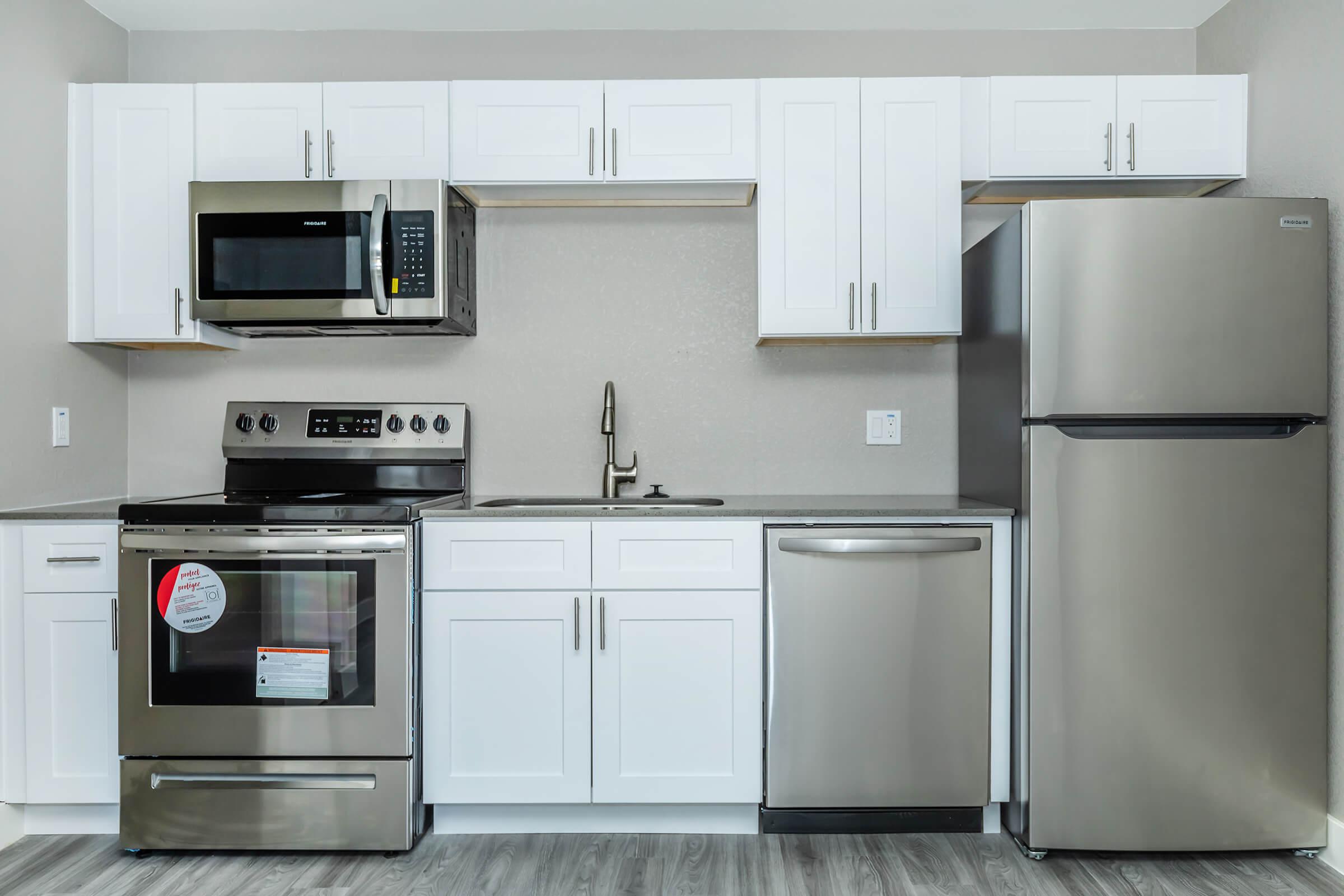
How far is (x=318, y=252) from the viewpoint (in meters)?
2.41

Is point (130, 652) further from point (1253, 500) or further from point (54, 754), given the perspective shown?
point (1253, 500)

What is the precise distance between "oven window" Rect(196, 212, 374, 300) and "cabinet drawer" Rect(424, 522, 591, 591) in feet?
2.55

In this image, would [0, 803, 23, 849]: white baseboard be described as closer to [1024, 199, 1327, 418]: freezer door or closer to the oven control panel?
the oven control panel

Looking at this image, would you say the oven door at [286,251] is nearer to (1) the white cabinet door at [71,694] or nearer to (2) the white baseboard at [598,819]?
(1) the white cabinet door at [71,694]

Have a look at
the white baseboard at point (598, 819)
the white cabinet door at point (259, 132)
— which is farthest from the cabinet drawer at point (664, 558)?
the white cabinet door at point (259, 132)

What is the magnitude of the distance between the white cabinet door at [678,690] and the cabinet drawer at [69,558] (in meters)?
1.30

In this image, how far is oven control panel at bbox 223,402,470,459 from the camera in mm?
2650

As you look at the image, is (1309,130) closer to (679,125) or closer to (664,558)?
(679,125)

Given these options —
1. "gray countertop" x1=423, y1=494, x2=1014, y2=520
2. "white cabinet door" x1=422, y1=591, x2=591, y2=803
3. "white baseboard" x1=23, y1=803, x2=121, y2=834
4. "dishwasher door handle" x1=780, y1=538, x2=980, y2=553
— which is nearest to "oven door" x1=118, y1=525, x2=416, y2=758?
"white cabinet door" x1=422, y1=591, x2=591, y2=803

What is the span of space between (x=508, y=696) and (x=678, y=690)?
1.47ft

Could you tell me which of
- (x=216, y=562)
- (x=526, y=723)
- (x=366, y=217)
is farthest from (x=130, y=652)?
(x=366, y=217)

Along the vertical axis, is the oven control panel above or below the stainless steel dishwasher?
above

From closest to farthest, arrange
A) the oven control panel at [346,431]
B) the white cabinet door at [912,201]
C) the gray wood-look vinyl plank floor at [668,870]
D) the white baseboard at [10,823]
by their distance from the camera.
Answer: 1. the gray wood-look vinyl plank floor at [668,870]
2. the white baseboard at [10,823]
3. the white cabinet door at [912,201]
4. the oven control panel at [346,431]

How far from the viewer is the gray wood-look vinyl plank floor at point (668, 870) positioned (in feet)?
6.40
